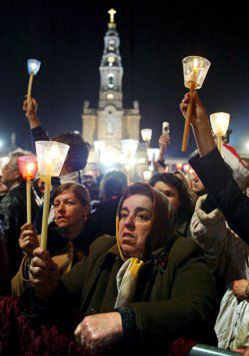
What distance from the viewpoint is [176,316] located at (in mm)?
1694

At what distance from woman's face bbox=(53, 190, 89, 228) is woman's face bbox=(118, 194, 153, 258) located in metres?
1.03

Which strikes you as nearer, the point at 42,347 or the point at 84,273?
the point at 42,347

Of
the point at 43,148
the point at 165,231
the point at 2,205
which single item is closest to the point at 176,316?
the point at 165,231

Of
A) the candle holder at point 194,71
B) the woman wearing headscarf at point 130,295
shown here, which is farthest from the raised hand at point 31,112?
the candle holder at point 194,71

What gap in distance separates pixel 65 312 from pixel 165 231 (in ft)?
2.48

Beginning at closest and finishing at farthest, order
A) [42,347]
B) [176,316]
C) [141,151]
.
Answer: [176,316] < [42,347] < [141,151]

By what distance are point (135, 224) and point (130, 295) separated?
0.45m

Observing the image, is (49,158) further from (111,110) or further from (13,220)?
(111,110)

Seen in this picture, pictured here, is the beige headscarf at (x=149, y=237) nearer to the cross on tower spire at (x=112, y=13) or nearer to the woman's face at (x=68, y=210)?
the woman's face at (x=68, y=210)

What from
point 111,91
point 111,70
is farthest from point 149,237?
point 111,70

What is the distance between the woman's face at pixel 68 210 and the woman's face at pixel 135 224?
1.03 meters

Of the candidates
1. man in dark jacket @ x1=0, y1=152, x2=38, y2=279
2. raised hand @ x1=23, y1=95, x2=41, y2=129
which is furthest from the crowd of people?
raised hand @ x1=23, y1=95, x2=41, y2=129

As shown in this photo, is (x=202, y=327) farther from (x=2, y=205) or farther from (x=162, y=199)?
(x=2, y=205)

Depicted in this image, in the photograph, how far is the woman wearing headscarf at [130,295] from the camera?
1595 mm
